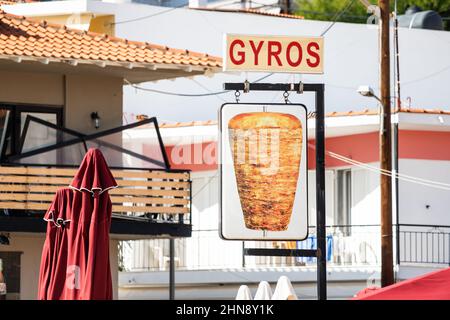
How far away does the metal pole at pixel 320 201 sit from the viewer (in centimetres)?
1736

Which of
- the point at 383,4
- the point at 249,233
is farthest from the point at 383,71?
the point at 249,233

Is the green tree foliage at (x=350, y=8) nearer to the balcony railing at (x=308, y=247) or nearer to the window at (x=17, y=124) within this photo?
the balcony railing at (x=308, y=247)

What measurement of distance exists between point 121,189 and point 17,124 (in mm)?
2780

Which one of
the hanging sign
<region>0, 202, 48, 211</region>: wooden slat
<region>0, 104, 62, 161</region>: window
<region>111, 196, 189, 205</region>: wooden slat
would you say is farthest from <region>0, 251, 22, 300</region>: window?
the hanging sign

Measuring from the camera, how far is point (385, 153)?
27406 mm

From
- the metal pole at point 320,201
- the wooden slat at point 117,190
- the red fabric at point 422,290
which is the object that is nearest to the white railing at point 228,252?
the wooden slat at point 117,190

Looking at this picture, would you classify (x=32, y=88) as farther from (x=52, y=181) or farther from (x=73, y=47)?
(x=52, y=181)

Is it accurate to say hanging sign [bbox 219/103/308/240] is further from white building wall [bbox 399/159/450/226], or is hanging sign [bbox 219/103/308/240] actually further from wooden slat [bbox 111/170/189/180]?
white building wall [bbox 399/159/450/226]

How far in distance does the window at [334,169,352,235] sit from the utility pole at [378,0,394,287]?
5742 mm

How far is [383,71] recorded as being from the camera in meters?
27.9

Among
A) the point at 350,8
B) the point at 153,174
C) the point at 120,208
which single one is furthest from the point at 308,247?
the point at 350,8

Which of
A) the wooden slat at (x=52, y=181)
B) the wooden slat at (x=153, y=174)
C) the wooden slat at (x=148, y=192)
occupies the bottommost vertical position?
the wooden slat at (x=148, y=192)

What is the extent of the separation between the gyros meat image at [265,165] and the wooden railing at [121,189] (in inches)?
329

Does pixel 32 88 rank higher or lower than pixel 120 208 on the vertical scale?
higher
